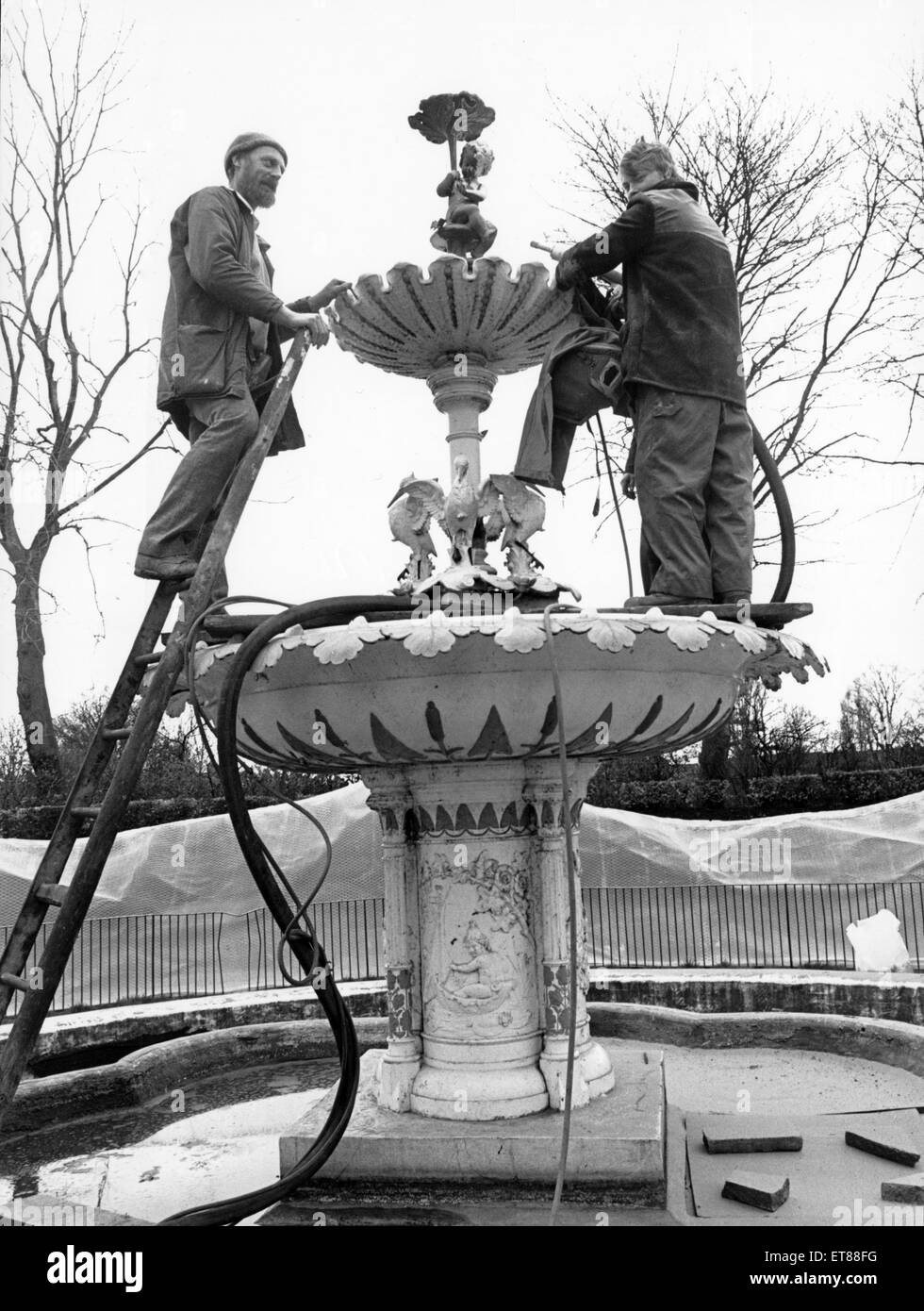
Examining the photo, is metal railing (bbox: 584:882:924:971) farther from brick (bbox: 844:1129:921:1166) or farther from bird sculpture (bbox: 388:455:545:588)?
bird sculpture (bbox: 388:455:545:588)

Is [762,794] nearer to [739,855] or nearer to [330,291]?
[739,855]

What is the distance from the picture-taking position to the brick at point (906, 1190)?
3.70 m

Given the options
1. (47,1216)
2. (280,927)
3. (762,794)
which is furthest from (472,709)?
(762,794)

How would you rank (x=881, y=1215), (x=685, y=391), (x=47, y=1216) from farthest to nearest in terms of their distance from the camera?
1. (x=685, y=391)
2. (x=881, y=1215)
3. (x=47, y=1216)

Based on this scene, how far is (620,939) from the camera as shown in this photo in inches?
462

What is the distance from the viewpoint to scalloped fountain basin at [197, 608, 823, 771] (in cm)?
359

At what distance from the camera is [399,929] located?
14.9 ft

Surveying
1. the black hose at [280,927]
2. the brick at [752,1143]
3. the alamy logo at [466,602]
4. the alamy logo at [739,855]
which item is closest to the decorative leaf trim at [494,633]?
the black hose at [280,927]

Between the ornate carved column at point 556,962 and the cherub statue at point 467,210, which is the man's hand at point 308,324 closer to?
the cherub statue at point 467,210

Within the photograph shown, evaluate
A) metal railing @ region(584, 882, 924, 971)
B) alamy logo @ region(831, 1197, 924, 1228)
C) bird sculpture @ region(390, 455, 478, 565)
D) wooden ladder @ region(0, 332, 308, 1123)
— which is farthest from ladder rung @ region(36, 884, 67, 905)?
metal railing @ region(584, 882, 924, 971)

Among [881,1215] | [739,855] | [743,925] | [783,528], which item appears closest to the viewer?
[881,1215]

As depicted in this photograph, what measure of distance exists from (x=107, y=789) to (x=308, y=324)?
6.33ft

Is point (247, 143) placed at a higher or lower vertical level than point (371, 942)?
higher
